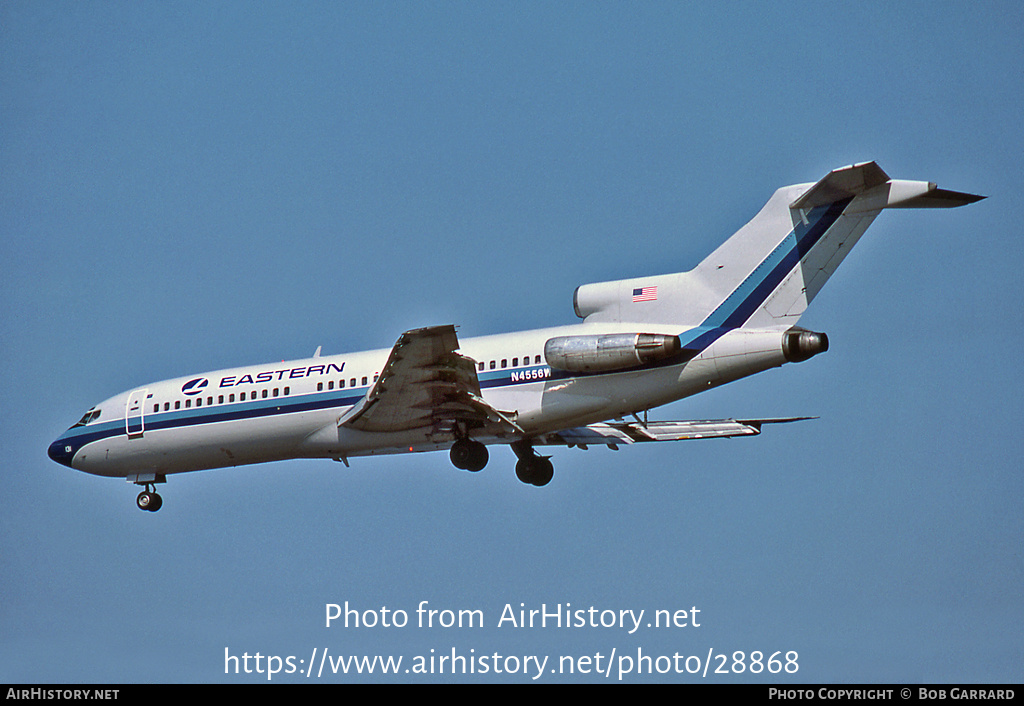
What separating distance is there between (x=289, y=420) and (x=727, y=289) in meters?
12.1

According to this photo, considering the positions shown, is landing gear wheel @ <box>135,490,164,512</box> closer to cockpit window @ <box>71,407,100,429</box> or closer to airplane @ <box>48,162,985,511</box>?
airplane @ <box>48,162,985,511</box>

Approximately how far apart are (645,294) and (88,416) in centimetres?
1740

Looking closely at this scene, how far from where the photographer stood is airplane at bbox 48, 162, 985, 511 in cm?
2855

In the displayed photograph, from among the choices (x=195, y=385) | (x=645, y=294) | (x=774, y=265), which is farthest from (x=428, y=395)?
(x=774, y=265)

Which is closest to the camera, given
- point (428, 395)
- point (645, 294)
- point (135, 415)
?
point (645, 294)

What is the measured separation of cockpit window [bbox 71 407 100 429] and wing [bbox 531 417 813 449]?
511 inches

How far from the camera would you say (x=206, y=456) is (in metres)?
34.9

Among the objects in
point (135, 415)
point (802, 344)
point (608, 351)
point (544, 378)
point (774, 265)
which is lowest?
point (802, 344)

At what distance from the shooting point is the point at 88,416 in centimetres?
3725

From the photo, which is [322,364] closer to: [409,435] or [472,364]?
[409,435]

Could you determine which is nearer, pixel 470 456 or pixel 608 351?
pixel 608 351

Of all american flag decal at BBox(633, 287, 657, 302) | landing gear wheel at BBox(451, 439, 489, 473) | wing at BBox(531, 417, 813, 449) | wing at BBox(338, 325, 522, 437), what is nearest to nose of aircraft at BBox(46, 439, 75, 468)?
wing at BBox(338, 325, 522, 437)

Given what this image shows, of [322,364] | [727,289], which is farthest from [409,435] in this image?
[727,289]

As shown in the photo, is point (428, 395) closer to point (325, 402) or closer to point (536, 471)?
point (325, 402)
